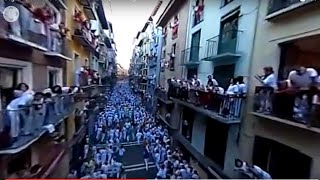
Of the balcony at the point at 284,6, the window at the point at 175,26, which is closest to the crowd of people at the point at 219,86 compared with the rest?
the balcony at the point at 284,6

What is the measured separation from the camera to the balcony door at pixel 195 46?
823 cm

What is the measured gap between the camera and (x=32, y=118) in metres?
3.52

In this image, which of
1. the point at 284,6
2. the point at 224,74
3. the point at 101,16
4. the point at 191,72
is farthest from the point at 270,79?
the point at 101,16

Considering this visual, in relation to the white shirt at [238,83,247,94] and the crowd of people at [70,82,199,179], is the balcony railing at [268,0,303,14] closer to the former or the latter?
the white shirt at [238,83,247,94]

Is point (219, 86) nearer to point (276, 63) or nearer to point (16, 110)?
point (276, 63)

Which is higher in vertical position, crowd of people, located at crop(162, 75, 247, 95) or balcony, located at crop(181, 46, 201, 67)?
balcony, located at crop(181, 46, 201, 67)

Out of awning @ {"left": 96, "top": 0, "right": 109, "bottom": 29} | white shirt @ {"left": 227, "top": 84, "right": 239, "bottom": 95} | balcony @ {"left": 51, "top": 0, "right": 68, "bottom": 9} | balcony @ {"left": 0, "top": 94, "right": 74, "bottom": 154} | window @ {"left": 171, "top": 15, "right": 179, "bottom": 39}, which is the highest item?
awning @ {"left": 96, "top": 0, "right": 109, "bottom": 29}

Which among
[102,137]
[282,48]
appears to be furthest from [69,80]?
[282,48]

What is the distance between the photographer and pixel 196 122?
775cm

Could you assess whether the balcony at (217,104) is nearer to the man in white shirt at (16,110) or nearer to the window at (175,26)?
the man in white shirt at (16,110)

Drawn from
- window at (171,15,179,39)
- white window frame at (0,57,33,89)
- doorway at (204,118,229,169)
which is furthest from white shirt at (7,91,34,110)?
window at (171,15,179,39)

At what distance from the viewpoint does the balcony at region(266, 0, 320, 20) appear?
3.60m

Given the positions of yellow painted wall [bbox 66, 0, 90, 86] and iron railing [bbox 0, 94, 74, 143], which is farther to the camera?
yellow painted wall [bbox 66, 0, 90, 86]

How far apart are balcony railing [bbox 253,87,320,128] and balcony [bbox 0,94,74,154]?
334cm
